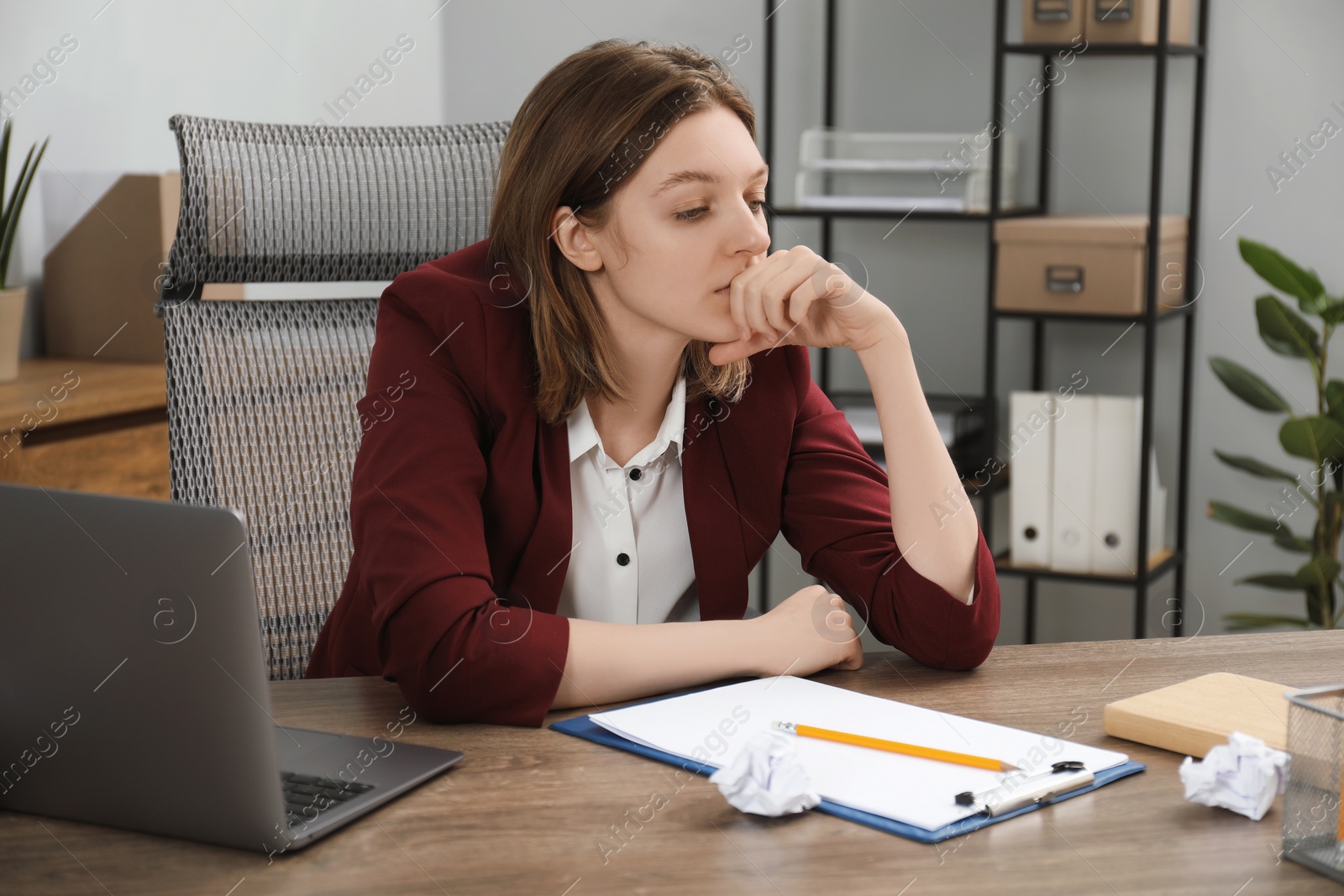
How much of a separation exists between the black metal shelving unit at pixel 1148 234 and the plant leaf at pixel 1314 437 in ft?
0.77

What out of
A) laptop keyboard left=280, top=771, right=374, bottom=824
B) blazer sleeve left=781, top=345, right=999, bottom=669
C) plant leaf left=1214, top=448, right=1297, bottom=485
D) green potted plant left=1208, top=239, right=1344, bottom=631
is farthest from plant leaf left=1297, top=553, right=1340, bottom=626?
laptop keyboard left=280, top=771, right=374, bottom=824

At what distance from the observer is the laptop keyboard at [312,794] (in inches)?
31.4

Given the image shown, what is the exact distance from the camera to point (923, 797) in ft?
2.68

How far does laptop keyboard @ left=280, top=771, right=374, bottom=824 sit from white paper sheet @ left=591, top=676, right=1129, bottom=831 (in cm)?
20

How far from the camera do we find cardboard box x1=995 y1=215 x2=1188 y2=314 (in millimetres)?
2367

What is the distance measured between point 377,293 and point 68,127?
1.18m

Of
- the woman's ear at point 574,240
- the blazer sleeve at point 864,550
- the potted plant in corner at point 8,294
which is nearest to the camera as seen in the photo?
the blazer sleeve at point 864,550

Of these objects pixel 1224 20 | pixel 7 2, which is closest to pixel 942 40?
pixel 1224 20

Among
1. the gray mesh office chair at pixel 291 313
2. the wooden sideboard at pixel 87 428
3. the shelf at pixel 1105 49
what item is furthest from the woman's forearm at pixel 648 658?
the shelf at pixel 1105 49

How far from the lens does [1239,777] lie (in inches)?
31.4

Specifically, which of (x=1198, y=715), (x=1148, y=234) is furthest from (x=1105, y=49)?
(x=1198, y=715)

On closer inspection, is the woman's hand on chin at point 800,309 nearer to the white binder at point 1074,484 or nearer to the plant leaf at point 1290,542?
the white binder at point 1074,484

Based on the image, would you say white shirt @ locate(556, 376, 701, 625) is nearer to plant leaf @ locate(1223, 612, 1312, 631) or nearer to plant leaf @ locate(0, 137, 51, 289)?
plant leaf @ locate(0, 137, 51, 289)

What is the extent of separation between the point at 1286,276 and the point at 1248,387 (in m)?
0.21
